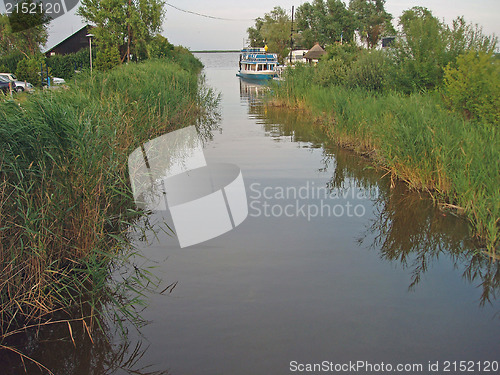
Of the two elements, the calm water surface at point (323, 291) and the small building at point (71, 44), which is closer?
the calm water surface at point (323, 291)

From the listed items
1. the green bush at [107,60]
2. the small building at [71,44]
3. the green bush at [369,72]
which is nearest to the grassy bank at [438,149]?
the green bush at [369,72]

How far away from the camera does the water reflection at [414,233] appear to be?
19.7 ft

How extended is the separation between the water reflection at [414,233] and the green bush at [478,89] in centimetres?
209

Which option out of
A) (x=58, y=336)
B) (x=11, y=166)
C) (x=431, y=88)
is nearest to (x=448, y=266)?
(x=58, y=336)

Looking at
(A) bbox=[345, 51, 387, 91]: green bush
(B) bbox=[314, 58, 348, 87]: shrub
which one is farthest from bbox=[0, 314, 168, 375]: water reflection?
(B) bbox=[314, 58, 348, 87]: shrub

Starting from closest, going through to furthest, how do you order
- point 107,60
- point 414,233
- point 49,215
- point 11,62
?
point 49,215 → point 414,233 → point 107,60 → point 11,62

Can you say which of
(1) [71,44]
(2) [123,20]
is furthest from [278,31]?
(2) [123,20]

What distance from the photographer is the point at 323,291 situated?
552 centimetres

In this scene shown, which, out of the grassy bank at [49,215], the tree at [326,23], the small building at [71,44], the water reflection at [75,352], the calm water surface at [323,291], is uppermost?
the tree at [326,23]

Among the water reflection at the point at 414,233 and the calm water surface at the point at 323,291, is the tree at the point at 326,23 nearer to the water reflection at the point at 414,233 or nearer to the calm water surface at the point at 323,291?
the water reflection at the point at 414,233

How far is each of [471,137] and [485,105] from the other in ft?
7.60

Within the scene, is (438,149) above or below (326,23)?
below

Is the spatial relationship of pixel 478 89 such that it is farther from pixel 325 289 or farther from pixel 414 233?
pixel 325 289

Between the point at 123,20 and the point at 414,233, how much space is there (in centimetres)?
3668
